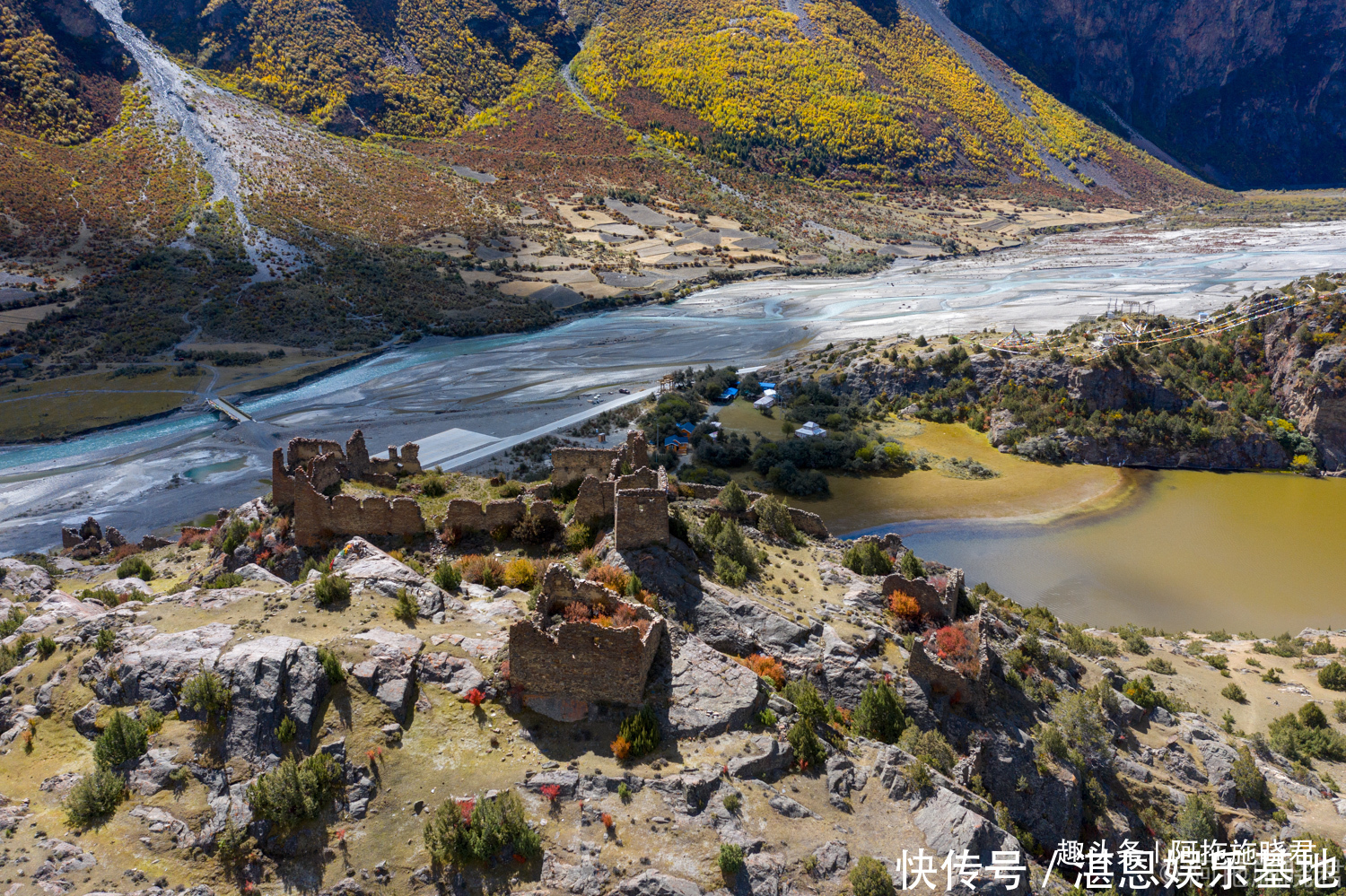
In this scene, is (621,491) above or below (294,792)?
above

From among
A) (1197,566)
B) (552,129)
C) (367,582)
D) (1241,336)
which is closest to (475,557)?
(367,582)

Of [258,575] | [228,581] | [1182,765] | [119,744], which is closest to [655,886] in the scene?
[119,744]

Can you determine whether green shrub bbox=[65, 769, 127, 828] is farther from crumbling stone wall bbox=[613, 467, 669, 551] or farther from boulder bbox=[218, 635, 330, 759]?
crumbling stone wall bbox=[613, 467, 669, 551]

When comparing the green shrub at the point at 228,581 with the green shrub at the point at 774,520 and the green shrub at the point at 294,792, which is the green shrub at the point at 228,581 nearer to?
the green shrub at the point at 294,792

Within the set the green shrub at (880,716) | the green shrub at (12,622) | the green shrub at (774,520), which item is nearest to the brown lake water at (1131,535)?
the green shrub at (774,520)

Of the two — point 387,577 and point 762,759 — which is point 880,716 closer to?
point 762,759

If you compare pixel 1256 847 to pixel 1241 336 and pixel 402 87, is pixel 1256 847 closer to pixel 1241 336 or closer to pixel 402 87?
pixel 1241 336

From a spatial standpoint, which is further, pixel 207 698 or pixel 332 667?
pixel 332 667
